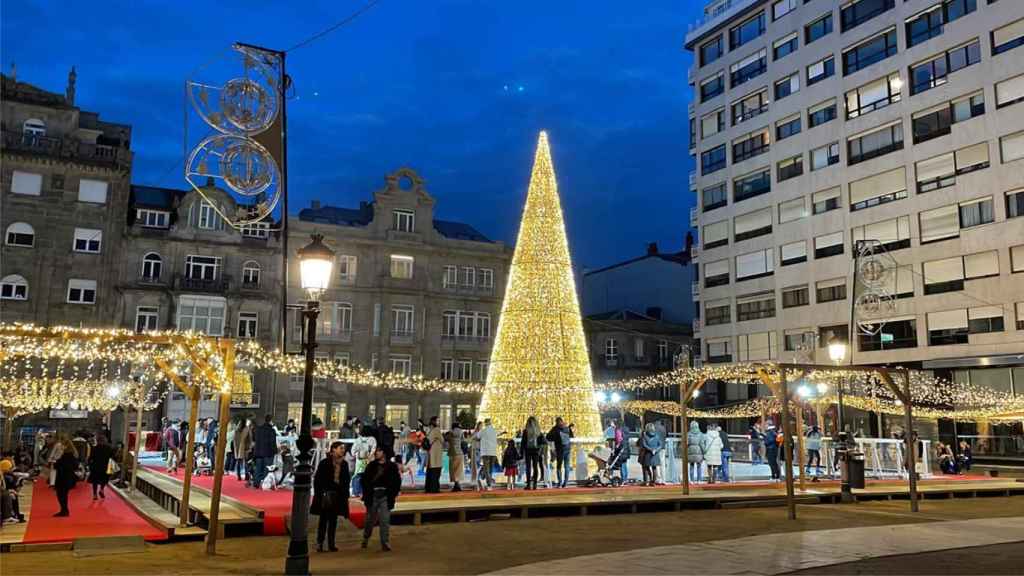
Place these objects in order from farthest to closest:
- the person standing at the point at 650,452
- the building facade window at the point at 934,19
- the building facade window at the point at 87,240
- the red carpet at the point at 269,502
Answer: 1. the building facade window at the point at 87,240
2. the building facade window at the point at 934,19
3. the person standing at the point at 650,452
4. the red carpet at the point at 269,502

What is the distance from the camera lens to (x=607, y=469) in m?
21.0

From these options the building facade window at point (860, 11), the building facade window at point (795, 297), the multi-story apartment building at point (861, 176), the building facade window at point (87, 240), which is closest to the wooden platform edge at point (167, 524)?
the building facade window at point (87, 240)

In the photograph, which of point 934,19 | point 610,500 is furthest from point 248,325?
point 934,19

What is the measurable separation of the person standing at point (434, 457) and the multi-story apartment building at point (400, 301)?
28.1 m

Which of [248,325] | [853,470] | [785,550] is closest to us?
[785,550]

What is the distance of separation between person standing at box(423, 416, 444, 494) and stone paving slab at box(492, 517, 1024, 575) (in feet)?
23.2

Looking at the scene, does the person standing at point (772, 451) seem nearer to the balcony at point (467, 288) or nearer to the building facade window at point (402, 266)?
the balcony at point (467, 288)

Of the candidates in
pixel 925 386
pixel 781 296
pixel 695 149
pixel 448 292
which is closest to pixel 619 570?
pixel 925 386

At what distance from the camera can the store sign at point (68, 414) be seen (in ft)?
127

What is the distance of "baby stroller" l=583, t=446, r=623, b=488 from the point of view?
68.1 feet

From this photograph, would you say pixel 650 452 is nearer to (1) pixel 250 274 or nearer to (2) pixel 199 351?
(2) pixel 199 351

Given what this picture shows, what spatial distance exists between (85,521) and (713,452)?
15.2m

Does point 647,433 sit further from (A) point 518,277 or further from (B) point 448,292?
(B) point 448,292

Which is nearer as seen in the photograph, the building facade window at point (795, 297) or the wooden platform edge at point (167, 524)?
the wooden platform edge at point (167, 524)
